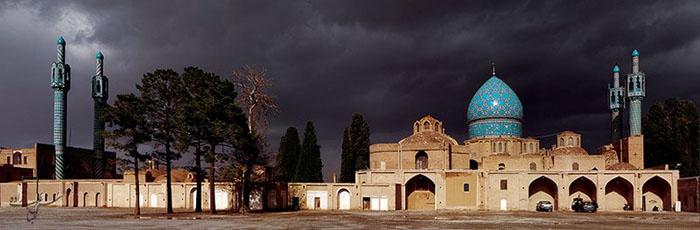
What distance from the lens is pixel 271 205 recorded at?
56.7 m

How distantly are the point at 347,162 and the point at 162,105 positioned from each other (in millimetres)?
31274

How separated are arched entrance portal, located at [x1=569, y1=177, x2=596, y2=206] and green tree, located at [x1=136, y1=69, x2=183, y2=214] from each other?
3445cm

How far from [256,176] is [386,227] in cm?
2160

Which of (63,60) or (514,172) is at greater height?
(63,60)

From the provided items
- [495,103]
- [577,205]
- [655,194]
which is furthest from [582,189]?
[495,103]

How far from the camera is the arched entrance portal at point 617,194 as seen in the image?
58625 mm

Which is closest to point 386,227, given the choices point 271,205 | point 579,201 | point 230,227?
point 230,227

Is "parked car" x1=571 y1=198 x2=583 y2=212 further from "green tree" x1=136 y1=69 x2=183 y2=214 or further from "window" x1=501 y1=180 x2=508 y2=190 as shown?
"green tree" x1=136 y1=69 x2=183 y2=214

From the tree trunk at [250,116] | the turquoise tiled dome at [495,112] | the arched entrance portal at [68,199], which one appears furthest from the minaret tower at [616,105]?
the arched entrance portal at [68,199]

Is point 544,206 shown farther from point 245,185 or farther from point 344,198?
point 245,185

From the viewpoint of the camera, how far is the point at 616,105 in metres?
80.6

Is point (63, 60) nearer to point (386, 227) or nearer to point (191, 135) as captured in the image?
point (191, 135)

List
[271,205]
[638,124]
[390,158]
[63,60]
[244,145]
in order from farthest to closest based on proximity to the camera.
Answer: [63,60] < [638,124] < [390,158] < [271,205] < [244,145]

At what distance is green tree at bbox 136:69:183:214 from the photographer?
45409 mm
